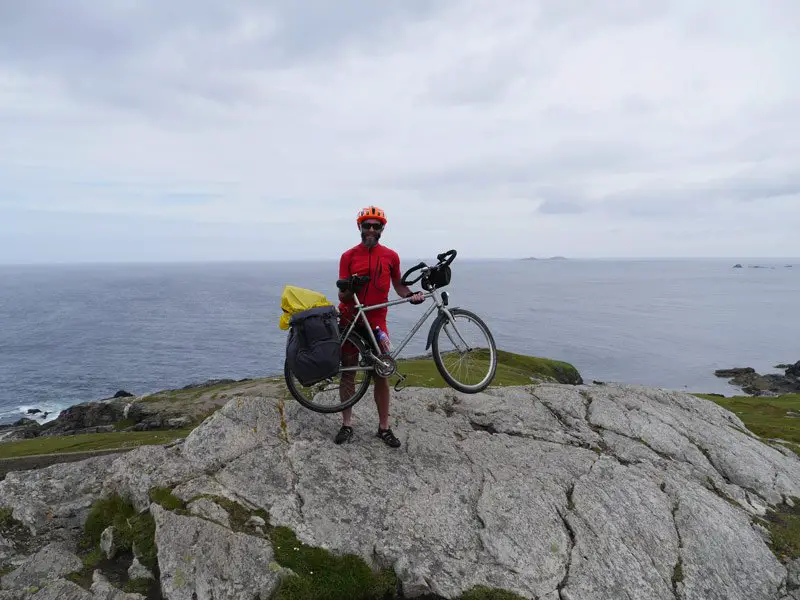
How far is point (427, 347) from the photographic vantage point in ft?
34.8

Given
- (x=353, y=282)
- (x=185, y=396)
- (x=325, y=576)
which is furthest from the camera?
(x=185, y=396)

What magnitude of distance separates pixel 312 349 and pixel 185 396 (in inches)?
1924

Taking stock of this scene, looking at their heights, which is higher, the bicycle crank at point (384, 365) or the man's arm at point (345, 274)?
the man's arm at point (345, 274)

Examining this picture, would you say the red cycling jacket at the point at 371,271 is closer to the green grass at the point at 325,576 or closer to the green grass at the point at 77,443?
the green grass at the point at 325,576

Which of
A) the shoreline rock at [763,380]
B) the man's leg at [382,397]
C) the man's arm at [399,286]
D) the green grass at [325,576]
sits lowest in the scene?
the shoreline rock at [763,380]

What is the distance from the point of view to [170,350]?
305ft

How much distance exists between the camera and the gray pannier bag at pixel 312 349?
9500 millimetres

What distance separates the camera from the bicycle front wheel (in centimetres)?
1063

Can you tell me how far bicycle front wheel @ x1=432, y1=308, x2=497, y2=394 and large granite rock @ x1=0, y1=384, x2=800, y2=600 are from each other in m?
1.70

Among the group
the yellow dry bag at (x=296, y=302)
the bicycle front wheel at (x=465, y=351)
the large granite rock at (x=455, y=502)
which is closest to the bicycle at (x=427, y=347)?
the bicycle front wheel at (x=465, y=351)

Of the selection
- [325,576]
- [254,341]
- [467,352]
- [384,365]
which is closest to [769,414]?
[467,352]

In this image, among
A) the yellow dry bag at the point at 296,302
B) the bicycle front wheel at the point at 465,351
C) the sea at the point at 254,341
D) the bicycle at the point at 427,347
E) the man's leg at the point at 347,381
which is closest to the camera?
the yellow dry bag at the point at 296,302

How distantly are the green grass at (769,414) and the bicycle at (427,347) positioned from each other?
28.7m

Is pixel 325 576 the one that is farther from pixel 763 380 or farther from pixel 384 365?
pixel 763 380
